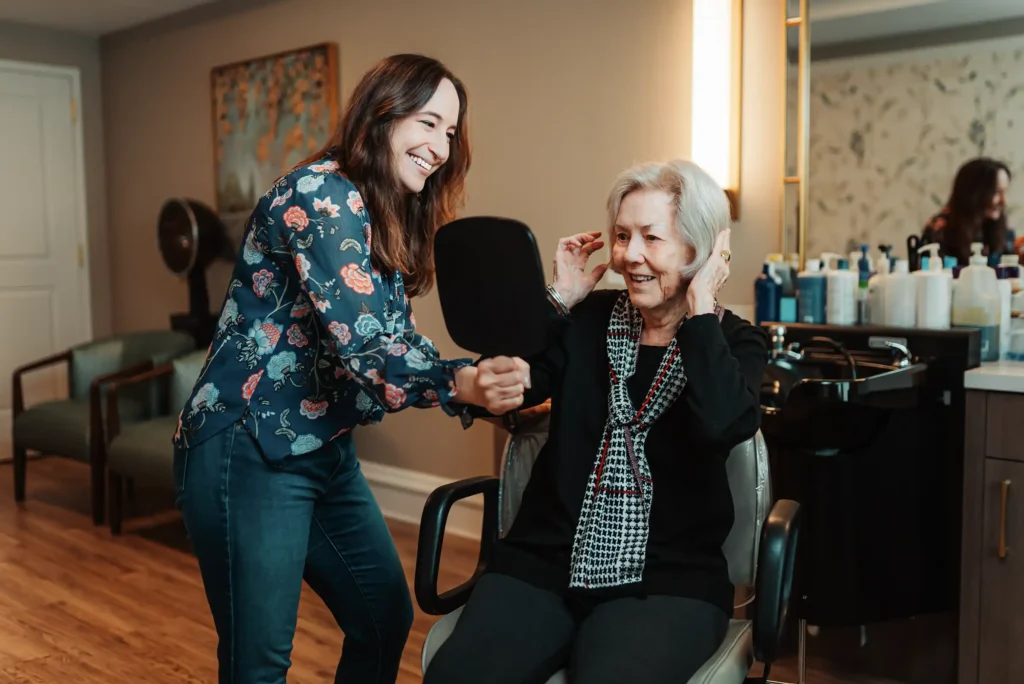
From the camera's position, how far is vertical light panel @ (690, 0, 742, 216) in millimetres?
2996

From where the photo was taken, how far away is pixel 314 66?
4320mm

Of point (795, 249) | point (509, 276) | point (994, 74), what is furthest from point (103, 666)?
point (994, 74)

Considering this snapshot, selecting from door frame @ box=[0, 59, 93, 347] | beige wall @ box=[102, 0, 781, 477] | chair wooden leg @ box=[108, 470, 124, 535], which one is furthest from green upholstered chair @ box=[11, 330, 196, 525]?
door frame @ box=[0, 59, 93, 347]

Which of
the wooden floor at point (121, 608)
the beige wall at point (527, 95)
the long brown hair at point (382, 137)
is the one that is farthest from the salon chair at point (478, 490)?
the beige wall at point (527, 95)

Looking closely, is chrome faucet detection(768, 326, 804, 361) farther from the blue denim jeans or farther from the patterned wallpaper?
the blue denim jeans

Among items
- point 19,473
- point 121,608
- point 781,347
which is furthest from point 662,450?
point 19,473

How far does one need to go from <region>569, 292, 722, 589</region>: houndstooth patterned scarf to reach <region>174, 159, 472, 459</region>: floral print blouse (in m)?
0.31

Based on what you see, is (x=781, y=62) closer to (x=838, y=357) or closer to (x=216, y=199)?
(x=838, y=357)

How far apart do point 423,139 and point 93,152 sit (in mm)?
4730

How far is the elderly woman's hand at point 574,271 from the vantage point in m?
1.70

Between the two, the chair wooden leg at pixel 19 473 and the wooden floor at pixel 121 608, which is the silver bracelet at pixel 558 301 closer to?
the wooden floor at pixel 121 608

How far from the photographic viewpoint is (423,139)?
152cm

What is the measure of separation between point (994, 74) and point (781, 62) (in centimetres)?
57

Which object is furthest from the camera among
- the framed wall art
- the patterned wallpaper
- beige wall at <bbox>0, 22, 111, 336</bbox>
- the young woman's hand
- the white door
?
beige wall at <bbox>0, 22, 111, 336</bbox>
